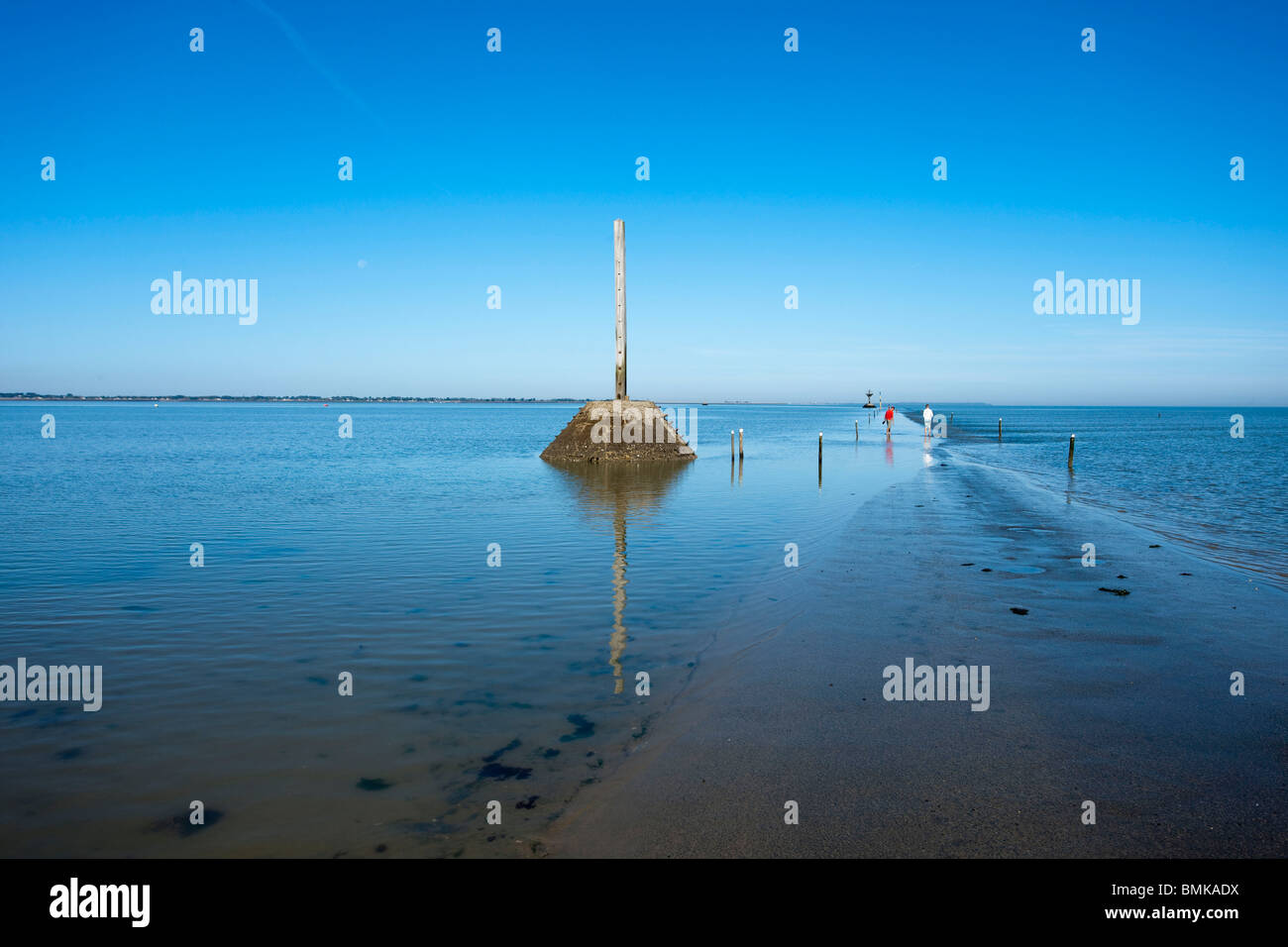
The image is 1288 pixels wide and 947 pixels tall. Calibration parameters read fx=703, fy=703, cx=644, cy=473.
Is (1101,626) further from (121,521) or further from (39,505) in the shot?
(39,505)

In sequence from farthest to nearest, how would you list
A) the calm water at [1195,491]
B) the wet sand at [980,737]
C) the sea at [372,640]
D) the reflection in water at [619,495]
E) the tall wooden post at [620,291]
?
the tall wooden post at [620,291], the calm water at [1195,491], the reflection in water at [619,495], the sea at [372,640], the wet sand at [980,737]

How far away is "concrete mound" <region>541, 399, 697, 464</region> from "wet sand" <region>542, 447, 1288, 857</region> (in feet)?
79.8

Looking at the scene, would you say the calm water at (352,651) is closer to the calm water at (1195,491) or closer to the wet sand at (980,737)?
the wet sand at (980,737)

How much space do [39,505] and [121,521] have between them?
558cm

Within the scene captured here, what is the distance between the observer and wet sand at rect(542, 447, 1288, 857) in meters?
4.87

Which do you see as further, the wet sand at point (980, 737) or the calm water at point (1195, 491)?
the calm water at point (1195, 491)

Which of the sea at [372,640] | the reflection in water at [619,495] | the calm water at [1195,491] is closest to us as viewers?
the sea at [372,640]

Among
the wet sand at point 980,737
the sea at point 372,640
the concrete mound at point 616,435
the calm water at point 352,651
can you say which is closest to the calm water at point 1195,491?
the sea at point 372,640

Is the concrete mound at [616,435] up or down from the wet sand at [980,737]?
up

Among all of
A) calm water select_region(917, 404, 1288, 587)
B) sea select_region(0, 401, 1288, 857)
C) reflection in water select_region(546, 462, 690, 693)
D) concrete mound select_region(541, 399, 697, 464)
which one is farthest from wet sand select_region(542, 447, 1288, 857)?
concrete mound select_region(541, 399, 697, 464)

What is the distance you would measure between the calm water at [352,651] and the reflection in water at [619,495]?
0.32ft

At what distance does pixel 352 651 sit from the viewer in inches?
346

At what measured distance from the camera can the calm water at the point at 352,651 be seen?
528cm
